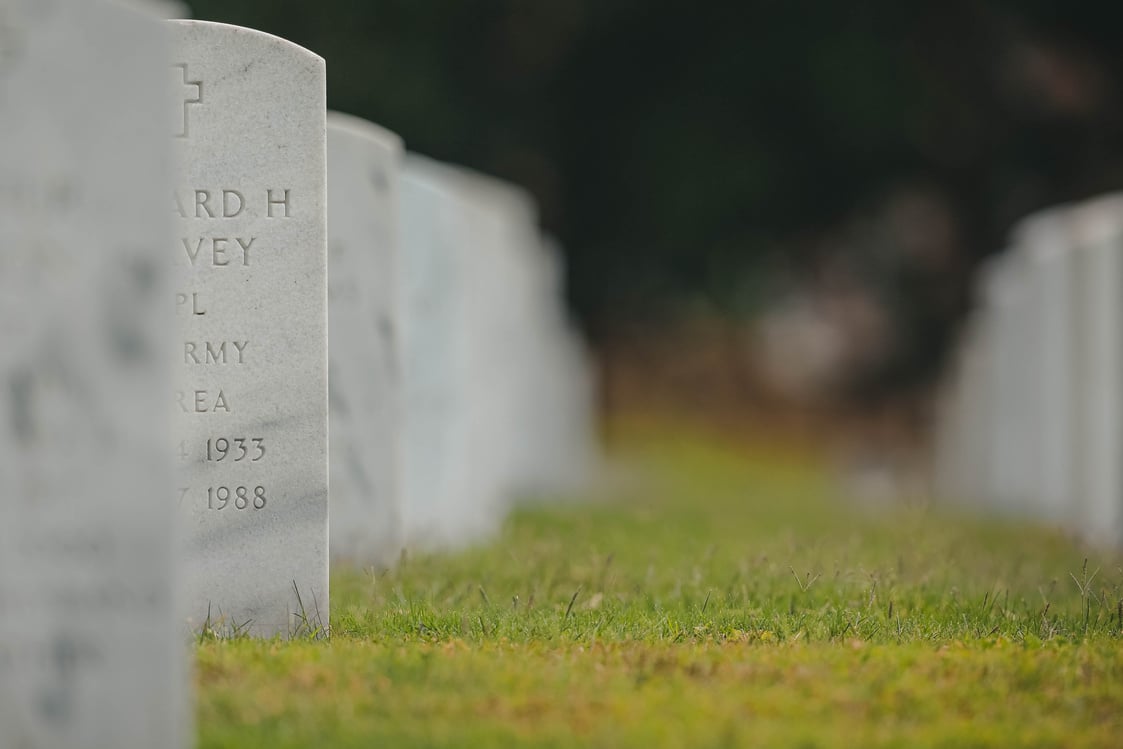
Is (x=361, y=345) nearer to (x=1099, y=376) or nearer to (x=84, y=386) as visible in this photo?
(x=84, y=386)

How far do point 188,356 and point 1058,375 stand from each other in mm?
7738

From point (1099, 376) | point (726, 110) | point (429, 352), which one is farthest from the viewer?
point (726, 110)

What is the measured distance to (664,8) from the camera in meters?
24.0

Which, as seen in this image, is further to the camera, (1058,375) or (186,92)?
(1058,375)

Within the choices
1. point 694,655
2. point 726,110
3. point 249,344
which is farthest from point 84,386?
point 726,110

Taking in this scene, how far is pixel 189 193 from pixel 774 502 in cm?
1020

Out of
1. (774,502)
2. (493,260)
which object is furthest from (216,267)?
(774,502)

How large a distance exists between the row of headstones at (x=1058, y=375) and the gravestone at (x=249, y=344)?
18.7ft

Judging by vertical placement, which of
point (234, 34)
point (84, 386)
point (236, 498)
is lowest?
point (236, 498)

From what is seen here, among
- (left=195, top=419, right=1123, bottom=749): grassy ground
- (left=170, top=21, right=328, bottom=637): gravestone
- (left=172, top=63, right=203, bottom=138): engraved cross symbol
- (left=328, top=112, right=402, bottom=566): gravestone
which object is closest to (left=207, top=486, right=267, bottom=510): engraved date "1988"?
(left=170, top=21, right=328, bottom=637): gravestone

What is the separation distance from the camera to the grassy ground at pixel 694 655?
13.7 feet

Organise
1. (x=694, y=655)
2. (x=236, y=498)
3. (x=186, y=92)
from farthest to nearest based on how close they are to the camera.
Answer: (x=186, y=92)
(x=236, y=498)
(x=694, y=655)

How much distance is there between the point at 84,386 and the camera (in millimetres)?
4020

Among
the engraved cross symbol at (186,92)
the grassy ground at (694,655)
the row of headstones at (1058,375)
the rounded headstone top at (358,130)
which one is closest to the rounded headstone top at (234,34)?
the engraved cross symbol at (186,92)
